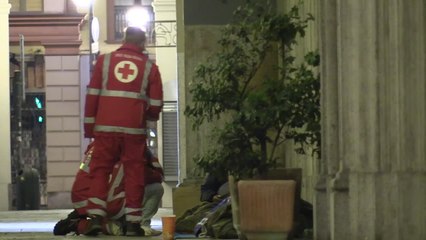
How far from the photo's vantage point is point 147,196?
39.7ft

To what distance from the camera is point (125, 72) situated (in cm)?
1111

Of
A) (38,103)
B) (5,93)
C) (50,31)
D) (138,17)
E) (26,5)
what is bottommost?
(38,103)

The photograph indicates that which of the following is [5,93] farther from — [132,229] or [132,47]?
[132,229]

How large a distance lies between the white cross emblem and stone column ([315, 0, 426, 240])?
260cm

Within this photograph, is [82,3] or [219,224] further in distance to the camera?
[82,3]

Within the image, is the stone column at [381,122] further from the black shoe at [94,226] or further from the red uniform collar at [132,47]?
the black shoe at [94,226]

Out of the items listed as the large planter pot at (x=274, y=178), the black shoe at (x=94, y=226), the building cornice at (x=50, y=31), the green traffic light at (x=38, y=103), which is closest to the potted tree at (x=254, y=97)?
the large planter pot at (x=274, y=178)

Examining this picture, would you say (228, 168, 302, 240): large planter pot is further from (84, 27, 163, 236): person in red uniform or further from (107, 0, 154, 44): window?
(107, 0, 154, 44): window

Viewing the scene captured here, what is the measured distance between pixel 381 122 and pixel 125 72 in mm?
2970

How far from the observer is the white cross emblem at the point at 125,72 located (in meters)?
11.1

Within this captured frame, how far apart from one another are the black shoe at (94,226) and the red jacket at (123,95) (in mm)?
711

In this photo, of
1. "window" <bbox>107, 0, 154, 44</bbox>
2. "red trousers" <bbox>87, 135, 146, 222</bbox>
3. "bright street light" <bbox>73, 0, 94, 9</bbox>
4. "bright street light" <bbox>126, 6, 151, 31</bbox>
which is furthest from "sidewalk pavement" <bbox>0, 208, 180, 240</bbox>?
"window" <bbox>107, 0, 154, 44</bbox>

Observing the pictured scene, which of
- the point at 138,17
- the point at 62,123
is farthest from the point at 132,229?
the point at 138,17

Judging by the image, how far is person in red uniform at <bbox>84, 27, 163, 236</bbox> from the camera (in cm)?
1107
